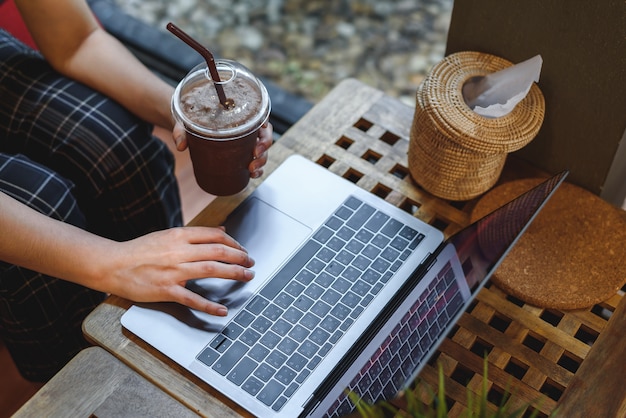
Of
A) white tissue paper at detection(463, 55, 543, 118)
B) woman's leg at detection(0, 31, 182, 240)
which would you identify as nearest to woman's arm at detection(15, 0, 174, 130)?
Result: woman's leg at detection(0, 31, 182, 240)

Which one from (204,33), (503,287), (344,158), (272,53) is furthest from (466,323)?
(204,33)

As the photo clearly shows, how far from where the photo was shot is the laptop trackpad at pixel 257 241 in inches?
38.8

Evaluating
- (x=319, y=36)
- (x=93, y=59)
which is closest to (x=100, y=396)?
(x=93, y=59)

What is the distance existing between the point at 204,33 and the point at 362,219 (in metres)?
1.65

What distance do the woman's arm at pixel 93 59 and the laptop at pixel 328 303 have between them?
343 millimetres

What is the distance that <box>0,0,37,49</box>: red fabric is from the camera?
1.58 meters

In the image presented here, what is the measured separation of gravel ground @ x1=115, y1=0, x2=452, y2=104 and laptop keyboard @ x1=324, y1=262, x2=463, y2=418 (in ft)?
4.83

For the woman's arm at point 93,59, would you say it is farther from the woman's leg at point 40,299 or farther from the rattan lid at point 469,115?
the rattan lid at point 469,115

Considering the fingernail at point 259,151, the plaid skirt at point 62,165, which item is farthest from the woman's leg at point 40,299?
the fingernail at point 259,151

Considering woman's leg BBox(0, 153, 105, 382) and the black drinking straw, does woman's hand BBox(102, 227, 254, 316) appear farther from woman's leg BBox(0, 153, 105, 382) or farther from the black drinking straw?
woman's leg BBox(0, 153, 105, 382)

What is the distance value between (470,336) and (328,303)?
0.66 ft

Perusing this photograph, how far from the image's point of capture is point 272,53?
2467 millimetres

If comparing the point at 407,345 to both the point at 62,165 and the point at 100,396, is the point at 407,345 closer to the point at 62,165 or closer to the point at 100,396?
the point at 100,396

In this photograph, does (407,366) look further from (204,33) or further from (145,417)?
(204,33)
